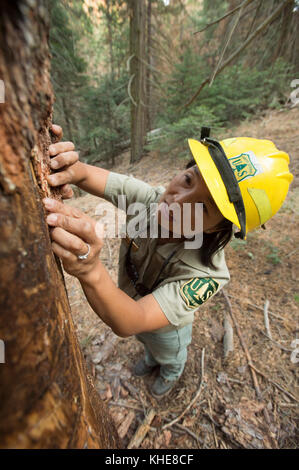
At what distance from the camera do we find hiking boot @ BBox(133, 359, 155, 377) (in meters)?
2.29

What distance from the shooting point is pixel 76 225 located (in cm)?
74

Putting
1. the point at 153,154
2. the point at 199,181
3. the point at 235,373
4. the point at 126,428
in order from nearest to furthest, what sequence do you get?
1. the point at 199,181
2. the point at 126,428
3. the point at 235,373
4. the point at 153,154

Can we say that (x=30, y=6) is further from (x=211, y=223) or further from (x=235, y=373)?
(x=235, y=373)

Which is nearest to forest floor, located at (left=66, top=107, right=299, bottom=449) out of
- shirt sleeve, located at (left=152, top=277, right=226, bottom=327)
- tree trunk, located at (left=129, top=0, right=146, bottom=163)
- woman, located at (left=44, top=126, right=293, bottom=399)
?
woman, located at (left=44, top=126, right=293, bottom=399)

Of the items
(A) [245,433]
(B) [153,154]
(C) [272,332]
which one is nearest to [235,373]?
(A) [245,433]

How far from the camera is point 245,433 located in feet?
5.66

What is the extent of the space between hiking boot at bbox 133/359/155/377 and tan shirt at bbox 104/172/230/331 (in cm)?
92

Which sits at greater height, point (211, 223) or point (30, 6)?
point (30, 6)

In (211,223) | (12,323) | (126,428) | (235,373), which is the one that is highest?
(12,323)

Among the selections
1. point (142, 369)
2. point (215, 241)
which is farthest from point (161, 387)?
point (215, 241)

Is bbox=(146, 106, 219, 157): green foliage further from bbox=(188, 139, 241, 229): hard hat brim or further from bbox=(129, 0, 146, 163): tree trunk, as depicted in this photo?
bbox=(188, 139, 241, 229): hard hat brim

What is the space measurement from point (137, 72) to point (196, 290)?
7591 mm

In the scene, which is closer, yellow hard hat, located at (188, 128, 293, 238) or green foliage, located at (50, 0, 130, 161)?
yellow hard hat, located at (188, 128, 293, 238)
